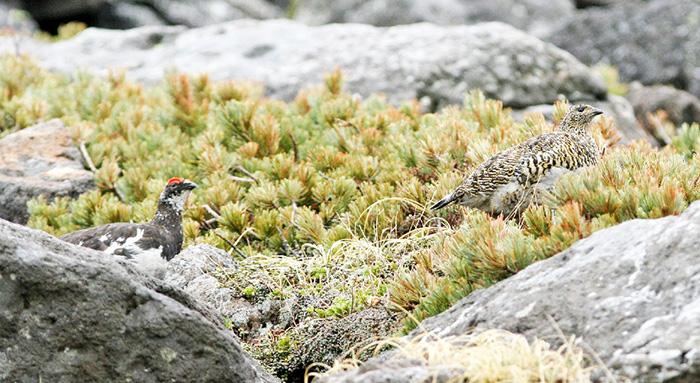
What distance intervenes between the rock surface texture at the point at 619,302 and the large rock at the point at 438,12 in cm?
1430

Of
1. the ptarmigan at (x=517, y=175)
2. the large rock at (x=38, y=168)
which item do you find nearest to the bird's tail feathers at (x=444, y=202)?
the ptarmigan at (x=517, y=175)

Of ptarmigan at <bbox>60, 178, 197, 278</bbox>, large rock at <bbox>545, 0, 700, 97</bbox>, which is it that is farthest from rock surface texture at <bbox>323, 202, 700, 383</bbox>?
large rock at <bbox>545, 0, 700, 97</bbox>

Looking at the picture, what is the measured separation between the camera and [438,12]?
59.1 ft

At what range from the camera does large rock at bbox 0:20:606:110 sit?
30.3ft

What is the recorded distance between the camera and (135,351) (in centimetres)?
365

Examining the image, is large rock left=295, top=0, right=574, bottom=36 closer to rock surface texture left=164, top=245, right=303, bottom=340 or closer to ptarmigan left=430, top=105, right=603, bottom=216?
ptarmigan left=430, top=105, right=603, bottom=216

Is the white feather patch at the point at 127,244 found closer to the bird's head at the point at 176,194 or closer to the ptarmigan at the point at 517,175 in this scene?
the bird's head at the point at 176,194

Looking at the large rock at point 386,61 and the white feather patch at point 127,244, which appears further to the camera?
the large rock at point 386,61

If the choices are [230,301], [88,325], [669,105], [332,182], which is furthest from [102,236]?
[669,105]

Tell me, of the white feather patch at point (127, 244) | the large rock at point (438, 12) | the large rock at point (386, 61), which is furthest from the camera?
the large rock at point (438, 12)

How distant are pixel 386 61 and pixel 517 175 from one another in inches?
183

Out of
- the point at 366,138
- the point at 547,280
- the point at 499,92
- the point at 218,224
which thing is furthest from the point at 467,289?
the point at 499,92

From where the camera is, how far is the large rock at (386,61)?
923 cm

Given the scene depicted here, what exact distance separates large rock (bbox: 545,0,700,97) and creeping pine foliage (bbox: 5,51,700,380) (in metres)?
7.37
